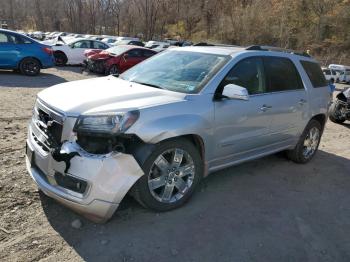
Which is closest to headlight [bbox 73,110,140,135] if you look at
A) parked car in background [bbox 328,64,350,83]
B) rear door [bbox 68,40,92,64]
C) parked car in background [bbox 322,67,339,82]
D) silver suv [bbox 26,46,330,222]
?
silver suv [bbox 26,46,330,222]

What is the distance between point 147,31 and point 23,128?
5373 cm

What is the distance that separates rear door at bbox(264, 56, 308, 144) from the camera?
5.11 metres

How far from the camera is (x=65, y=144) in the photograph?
3453 mm

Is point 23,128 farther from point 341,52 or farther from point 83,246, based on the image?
point 341,52

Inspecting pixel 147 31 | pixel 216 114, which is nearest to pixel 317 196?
pixel 216 114

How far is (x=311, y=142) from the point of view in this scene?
249 inches

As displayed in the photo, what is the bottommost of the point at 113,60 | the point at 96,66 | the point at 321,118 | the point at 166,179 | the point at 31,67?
the point at 96,66

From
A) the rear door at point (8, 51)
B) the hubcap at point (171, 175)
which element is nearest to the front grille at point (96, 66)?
the rear door at point (8, 51)

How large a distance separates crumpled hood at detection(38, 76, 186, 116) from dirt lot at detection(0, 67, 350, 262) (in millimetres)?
1092

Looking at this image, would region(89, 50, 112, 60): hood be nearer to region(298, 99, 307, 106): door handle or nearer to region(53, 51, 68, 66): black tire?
region(53, 51, 68, 66): black tire

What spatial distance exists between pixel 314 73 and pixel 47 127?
4337mm

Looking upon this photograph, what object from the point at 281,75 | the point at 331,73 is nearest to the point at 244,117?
the point at 281,75

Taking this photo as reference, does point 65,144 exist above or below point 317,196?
above

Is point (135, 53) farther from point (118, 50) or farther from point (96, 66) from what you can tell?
point (96, 66)
